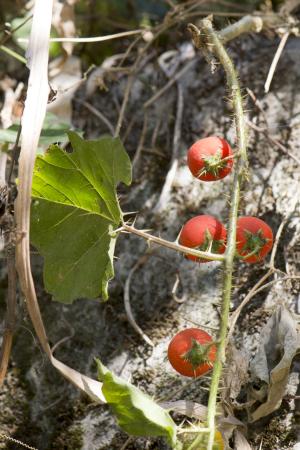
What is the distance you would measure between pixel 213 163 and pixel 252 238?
0.46ft

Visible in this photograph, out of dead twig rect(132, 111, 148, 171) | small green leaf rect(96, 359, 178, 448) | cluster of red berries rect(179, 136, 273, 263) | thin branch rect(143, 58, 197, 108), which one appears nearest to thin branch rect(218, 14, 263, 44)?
thin branch rect(143, 58, 197, 108)

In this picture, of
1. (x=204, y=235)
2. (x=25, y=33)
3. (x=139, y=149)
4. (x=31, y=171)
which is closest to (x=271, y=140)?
(x=139, y=149)

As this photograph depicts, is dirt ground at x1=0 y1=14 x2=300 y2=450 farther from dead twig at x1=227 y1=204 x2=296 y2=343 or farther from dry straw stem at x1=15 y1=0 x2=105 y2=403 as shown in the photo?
dry straw stem at x1=15 y1=0 x2=105 y2=403

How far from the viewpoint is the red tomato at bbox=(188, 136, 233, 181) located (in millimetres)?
1114

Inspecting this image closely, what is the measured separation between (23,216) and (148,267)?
41 centimetres

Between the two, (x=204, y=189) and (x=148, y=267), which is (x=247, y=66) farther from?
(x=148, y=267)

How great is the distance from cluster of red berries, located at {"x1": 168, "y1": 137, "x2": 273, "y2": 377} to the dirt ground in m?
0.06

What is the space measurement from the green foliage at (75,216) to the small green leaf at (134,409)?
0.27 metres

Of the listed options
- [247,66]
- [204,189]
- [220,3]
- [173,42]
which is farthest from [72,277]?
[220,3]

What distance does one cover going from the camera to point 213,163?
111 cm

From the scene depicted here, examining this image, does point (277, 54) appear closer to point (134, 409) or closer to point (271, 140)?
point (271, 140)

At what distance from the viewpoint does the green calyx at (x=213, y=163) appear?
1.11 meters

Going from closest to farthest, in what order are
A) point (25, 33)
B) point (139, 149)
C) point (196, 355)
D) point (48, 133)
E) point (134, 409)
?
point (134, 409) < point (196, 355) < point (48, 133) < point (139, 149) < point (25, 33)

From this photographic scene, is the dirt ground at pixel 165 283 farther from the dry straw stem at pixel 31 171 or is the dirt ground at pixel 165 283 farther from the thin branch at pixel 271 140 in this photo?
the dry straw stem at pixel 31 171
